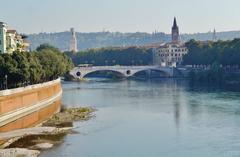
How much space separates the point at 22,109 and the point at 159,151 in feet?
51.5

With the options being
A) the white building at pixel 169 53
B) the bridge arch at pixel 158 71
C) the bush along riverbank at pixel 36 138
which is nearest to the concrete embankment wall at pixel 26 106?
the bush along riverbank at pixel 36 138

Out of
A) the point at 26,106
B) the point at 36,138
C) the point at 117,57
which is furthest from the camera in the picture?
the point at 117,57

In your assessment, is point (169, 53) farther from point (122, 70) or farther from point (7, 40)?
point (7, 40)

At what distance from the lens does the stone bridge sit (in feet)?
390

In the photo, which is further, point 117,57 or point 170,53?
point 170,53

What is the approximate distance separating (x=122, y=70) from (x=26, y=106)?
73928 millimetres

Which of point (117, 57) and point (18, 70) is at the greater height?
point (117, 57)

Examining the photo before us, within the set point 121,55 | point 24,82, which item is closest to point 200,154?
point 24,82

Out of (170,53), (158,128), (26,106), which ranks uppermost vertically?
(170,53)

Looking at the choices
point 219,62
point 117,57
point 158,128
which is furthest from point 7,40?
point 117,57

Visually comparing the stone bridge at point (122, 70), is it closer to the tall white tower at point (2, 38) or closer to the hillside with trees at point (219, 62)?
the hillside with trees at point (219, 62)

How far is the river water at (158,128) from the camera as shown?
121 ft

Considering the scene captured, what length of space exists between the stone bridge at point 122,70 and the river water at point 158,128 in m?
45.8

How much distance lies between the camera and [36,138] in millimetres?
40594
